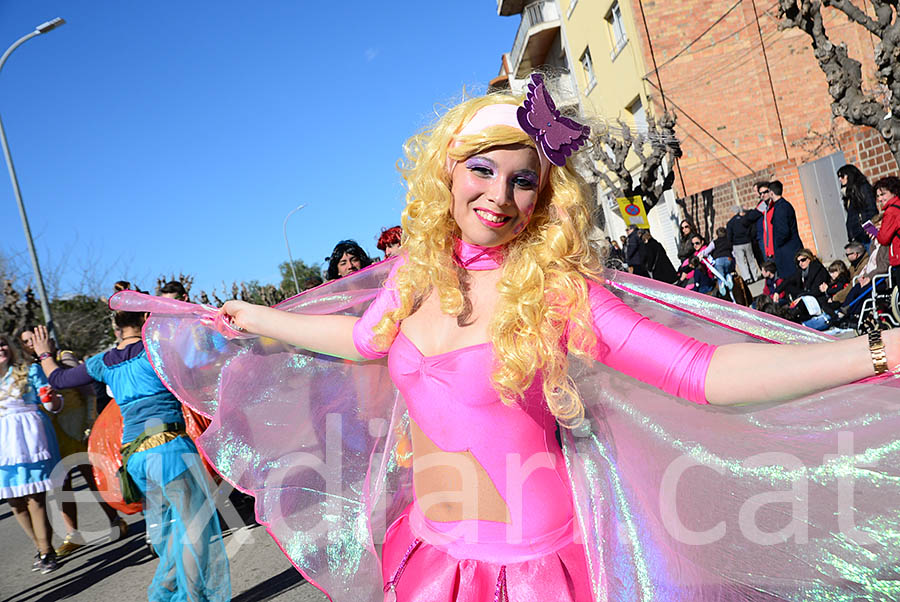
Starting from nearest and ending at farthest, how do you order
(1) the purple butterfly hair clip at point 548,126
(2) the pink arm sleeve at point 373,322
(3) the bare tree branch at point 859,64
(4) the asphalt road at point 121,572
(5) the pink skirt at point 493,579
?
(5) the pink skirt at point 493,579
(1) the purple butterfly hair clip at point 548,126
(2) the pink arm sleeve at point 373,322
(4) the asphalt road at point 121,572
(3) the bare tree branch at point 859,64

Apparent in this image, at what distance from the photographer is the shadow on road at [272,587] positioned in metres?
4.61

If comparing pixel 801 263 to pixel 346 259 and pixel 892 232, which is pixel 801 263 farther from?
pixel 346 259

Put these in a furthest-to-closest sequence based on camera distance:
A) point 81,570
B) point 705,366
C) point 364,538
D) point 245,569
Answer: point 81,570
point 245,569
point 364,538
point 705,366

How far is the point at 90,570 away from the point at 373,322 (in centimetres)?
518

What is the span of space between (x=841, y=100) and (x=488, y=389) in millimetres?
8168

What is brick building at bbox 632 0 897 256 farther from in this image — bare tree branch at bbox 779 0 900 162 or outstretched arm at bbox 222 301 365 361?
outstretched arm at bbox 222 301 365 361

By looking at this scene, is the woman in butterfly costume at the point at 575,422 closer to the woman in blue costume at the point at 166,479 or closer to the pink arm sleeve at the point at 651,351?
the pink arm sleeve at the point at 651,351

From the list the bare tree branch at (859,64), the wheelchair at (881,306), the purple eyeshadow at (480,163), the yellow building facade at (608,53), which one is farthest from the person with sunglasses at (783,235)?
the yellow building facade at (608,53)

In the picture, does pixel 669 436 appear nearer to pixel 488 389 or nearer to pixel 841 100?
pixel 488 389

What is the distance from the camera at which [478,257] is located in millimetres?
2086

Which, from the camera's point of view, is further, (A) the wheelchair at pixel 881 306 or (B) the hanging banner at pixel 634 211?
(B) the hanging banner at pixel 634 211

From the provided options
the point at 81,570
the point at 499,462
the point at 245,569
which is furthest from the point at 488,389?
the point at 81,570

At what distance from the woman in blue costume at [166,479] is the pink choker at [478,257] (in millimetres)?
2858

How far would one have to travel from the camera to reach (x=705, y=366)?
5.32 feet
